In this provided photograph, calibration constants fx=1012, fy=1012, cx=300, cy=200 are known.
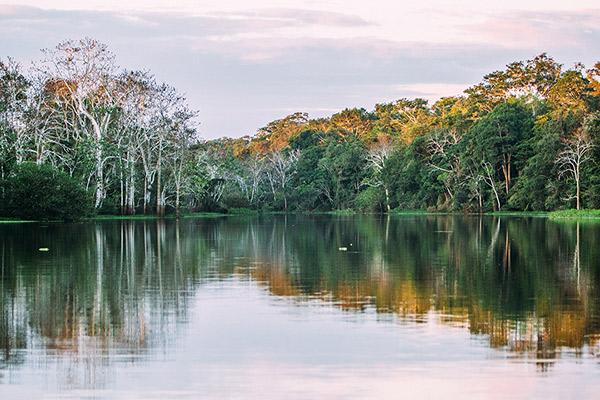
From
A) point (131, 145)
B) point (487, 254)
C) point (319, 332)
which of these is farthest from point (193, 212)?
point (319, 332)

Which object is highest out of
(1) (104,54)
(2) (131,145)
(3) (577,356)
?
(1) (104,54)

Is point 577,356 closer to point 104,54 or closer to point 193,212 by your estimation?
point 104,54

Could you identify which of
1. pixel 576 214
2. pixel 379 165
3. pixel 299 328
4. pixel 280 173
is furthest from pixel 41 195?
pixel 280 173

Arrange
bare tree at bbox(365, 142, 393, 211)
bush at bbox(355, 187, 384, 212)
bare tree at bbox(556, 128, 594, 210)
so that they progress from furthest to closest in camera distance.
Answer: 1. bush at bbox(355, 187, 384, 212)
2. bare tree at bbox(365, 142, 393, 211)
3. bare tree at bbox(556, 128, 594, 210)

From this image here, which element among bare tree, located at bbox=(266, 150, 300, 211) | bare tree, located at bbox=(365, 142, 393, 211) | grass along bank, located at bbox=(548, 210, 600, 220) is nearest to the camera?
grass along bank, located at bbox=(548, 210, 600, 220)

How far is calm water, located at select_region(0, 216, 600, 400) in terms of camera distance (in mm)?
9539

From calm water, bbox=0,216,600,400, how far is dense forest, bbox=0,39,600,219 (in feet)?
122

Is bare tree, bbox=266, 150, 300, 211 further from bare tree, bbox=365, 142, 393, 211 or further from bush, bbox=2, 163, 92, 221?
bush, bbox=2, 163, 92, 221

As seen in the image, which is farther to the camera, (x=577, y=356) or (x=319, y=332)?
(x=319, y=332)

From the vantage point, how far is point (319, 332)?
12.8 metres

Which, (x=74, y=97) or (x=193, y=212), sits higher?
(x=74, y=97)

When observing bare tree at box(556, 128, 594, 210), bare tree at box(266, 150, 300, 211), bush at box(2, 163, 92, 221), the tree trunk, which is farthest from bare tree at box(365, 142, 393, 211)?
bush at box(2, 163, 92, 221)

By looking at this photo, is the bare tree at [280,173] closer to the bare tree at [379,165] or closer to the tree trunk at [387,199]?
the bare tree at [379,165]

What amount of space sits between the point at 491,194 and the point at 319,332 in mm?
79646
